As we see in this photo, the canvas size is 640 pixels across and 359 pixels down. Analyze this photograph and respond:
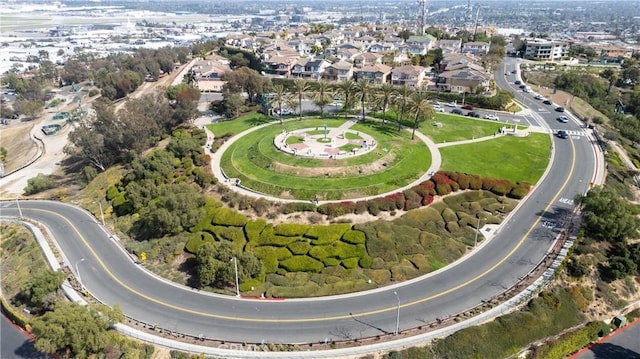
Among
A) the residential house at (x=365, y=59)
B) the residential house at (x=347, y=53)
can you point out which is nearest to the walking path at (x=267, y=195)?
the residential house at (x=365, y=59)

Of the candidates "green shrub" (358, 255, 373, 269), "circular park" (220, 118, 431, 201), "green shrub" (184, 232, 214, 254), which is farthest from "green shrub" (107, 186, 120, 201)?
"green shrub" (358, 255, 373, 269)

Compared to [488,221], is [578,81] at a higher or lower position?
higher

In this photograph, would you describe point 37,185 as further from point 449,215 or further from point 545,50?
point 545,50

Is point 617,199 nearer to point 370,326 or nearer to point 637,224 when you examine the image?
point 637,224

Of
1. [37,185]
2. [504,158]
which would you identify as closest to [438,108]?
[504,158]

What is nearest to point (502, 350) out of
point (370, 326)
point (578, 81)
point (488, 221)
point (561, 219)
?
point (370, 326)

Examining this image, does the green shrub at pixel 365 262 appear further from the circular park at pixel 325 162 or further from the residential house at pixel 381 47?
the residential house at pixel 381 47
